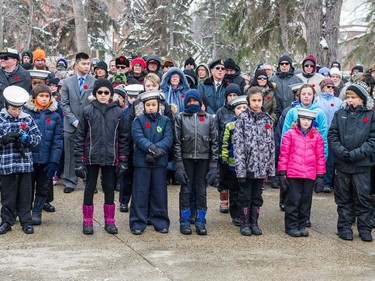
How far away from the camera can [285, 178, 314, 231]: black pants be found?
300 inches

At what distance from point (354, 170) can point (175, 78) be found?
10.6ft

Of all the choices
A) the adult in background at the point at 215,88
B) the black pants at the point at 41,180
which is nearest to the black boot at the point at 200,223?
the black pants at the point at 41,180

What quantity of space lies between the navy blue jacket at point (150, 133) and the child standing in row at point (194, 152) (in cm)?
13

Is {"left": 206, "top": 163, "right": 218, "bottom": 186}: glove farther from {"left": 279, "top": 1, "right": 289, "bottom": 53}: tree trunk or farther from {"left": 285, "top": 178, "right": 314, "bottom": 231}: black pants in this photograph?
{"left": 279, "top": 1, "right": 289, "bottom": 53}: tree trunk

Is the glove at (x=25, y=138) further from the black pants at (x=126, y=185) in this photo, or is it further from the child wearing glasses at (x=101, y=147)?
the black pants at (x=126, y=185)

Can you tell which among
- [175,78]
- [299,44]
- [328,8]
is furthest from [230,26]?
[175,78]

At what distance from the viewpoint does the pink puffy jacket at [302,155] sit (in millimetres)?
7500

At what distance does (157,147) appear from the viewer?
7352 mm

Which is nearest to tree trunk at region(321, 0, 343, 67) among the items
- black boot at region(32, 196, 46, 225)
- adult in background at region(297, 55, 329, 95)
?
adult in background at region(297, 55, 329, 95)

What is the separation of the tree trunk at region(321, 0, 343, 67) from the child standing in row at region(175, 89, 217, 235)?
7.51m

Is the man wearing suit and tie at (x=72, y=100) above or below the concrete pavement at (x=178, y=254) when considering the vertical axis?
above

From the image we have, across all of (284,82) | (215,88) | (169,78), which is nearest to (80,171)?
(169,78)

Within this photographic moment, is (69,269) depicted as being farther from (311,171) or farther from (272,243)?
(311,171)

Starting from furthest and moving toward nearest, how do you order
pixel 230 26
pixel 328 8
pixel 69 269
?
1. pixel 230 26
2. pixel 328 8
3. pixel 69 269
